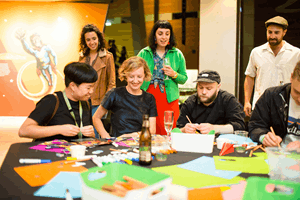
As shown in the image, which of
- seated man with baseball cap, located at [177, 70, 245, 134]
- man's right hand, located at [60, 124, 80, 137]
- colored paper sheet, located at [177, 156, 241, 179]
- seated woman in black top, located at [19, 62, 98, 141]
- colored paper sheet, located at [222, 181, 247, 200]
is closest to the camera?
colored paper sheet, located at [222, 181, 247, 200]

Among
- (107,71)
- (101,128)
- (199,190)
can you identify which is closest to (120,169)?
(199,190)

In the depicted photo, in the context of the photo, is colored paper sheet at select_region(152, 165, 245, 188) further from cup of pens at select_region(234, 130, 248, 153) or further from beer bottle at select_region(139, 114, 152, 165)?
cup of pens at select_region(234, 130, 248, 153)

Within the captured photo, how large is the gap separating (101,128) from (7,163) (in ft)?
3.52

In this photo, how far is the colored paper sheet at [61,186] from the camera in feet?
2.92

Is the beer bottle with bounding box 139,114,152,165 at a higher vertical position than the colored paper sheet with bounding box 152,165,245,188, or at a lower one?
higher

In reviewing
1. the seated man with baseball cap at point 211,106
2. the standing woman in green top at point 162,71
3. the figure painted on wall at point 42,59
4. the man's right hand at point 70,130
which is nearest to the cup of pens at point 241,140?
the seated man with baseball cap at point 211,106

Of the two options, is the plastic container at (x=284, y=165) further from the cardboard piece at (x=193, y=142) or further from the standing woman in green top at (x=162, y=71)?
the standing woman in green top at (x=162, y=71)

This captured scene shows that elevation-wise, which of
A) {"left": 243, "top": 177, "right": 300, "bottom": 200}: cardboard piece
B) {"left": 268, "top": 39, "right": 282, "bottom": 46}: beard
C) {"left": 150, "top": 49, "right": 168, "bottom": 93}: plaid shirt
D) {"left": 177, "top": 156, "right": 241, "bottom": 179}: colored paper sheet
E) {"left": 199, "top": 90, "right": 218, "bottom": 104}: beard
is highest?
{"left": 268, "top": 39, "right": 282, "bottom": 46}: beard

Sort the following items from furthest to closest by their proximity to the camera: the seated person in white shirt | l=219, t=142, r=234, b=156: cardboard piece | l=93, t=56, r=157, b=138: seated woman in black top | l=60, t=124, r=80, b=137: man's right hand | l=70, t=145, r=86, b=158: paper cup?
l=93, t=56, r=157, b=138: seated woman in black top → l=60, t=124, r=80, b=137: man's right hand → the seated person in white shirt → l=219, t=142, r=234, b=156: cardboard piece → l=70, t=145, r=86, b=158: paper cup

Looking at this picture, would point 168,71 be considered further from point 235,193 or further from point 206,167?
point 235,193

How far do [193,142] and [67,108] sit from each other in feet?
3.43

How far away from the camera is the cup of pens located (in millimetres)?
1496

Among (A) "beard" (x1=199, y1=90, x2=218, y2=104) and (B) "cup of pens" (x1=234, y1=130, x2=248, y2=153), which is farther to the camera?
(A) "beard" (x1=199, y1=90, x2=218, y2=104)

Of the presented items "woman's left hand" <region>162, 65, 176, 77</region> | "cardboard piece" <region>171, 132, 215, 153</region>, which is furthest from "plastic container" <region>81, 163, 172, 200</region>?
"woman's left hand" <region>162, 65, 176, 77</region>
